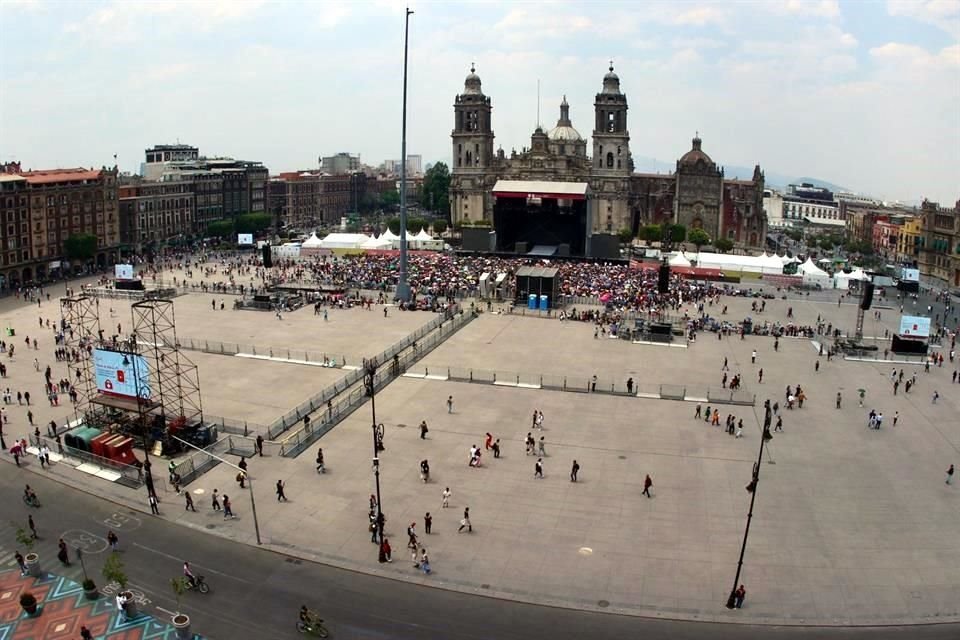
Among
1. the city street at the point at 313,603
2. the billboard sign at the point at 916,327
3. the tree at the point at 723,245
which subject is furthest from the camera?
the tree at the point at 723,245

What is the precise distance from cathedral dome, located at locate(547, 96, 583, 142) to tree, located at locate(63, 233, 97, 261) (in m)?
79.4

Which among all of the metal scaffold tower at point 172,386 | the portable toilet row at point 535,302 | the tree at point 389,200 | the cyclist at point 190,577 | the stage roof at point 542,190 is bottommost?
the cyclist at point 190,577

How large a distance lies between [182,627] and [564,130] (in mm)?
128617

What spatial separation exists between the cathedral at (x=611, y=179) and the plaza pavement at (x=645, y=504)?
267 feet

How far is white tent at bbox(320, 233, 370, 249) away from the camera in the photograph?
10006cm

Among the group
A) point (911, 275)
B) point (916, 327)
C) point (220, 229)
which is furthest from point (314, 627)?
point (220, 229)

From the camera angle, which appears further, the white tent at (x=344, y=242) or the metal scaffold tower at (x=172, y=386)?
the white tent at (x=344, y=242)

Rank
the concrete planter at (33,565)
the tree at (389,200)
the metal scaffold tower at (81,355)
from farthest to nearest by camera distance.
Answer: the tree at (389,200) < the metal scaffold tower at (81,355) < the concrete planter at (33,565)

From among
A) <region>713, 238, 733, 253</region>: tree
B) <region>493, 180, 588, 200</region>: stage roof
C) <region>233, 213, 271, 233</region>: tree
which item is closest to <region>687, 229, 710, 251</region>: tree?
<region>713, 238, 733, 253</region>: tree

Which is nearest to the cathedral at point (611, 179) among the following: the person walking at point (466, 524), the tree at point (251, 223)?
the tree at point (251, 223)

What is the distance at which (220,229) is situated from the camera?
383 feet

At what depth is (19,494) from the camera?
95.2ft

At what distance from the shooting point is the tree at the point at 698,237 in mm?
110250

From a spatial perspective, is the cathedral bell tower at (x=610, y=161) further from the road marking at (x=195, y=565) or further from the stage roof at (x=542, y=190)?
the road marking at (x=195, y=565)
